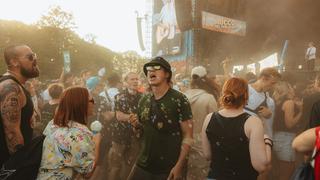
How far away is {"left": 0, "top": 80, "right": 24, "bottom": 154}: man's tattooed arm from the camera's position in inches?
135

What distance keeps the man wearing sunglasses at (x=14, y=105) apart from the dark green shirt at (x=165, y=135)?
1.32 metres

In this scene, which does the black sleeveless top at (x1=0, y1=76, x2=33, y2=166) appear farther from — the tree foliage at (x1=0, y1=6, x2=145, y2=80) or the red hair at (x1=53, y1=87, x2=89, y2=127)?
the tree foliage at (x1=0, y1=6, x2=145, y2=80)

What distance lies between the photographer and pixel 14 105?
345 centimetres

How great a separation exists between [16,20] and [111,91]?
39.5 meters

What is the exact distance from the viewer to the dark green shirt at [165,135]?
12.7ft

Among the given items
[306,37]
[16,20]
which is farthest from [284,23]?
[16,20]

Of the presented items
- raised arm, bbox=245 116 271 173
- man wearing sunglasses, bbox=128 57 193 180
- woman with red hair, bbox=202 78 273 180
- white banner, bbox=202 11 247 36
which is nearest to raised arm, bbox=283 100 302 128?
man wearing sunglasses, bbox=128 57 193 180

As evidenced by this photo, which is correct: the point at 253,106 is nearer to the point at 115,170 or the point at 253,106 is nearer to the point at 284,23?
the point at 115,170

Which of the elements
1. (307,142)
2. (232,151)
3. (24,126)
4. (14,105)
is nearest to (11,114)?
(14,105)

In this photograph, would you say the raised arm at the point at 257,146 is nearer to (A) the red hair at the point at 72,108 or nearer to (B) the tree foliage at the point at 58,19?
(A) the red hair at the point at 72,108

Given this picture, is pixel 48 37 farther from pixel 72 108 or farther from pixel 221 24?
pixel 72 108

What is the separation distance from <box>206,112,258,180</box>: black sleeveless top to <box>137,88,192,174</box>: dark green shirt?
2.71ft

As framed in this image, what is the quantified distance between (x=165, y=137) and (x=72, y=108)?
122 cm

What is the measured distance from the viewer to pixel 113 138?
6195mm
